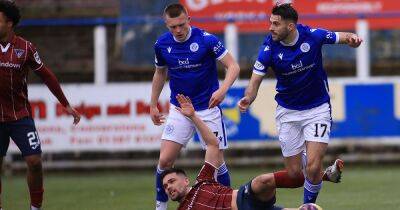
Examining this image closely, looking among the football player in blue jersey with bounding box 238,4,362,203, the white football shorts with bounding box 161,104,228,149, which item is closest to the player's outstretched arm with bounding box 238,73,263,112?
the football player in blue jersey with bounding box 238,4,362,203

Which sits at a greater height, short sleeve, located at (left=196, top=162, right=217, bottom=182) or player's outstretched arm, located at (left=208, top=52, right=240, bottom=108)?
player's outstretched arm, located at (left=208, top=52, right=240, bottom=108)

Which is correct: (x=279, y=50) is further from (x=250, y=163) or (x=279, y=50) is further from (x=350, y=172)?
(x=250, y=163)

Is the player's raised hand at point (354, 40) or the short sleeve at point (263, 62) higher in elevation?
the player's raised hand at point (354, 40)

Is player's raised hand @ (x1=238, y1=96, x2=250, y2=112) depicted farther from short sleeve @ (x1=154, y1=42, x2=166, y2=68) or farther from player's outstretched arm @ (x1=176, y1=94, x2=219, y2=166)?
short sleeve @ (x1=154, y1=42, x2=166, y2=68)

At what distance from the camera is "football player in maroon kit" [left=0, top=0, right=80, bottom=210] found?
12328 millimetres

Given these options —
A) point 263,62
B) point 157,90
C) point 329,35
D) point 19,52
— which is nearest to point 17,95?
point 19,52

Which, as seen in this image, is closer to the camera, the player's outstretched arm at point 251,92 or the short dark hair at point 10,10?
the player's outstretched arm at point 251,92

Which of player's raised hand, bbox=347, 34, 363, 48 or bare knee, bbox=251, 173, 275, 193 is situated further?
player's raised hand, bbox=347, 34, 363, 48

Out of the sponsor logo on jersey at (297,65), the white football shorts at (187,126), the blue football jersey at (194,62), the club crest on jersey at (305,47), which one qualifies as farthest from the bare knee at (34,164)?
the club crest on jersey at (305,47)

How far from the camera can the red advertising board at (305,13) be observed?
21.0 m

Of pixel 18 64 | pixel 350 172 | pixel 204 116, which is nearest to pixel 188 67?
pixel 204 116

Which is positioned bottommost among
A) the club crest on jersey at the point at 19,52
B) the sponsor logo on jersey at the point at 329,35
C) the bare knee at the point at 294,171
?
the bare knee at the point at 294,171

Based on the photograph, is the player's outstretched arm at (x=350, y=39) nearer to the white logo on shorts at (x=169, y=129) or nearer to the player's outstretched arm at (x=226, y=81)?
the player's outstretched arm at (x=226, y=81)

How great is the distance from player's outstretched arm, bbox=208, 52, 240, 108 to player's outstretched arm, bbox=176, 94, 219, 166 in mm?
346
